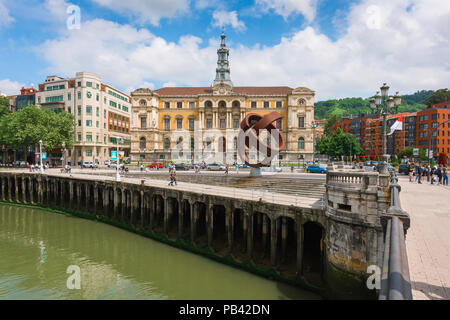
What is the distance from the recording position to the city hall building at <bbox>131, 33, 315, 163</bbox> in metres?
77.4

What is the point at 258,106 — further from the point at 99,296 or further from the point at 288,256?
the point at 99,296

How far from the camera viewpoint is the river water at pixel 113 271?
14.9 meters

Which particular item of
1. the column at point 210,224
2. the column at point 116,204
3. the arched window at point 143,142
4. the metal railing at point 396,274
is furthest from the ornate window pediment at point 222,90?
the metal railing at point 396,274

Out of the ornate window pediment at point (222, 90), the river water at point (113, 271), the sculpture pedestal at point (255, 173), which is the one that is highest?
the ornate window pediment at point (222, 90)

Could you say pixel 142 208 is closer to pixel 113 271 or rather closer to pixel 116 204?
pixel 116 204

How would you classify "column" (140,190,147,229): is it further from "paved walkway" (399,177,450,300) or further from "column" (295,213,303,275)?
"paved walkway" (399,177,450,300)

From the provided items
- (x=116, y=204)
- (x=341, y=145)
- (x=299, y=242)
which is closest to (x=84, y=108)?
(x=116, y=204)

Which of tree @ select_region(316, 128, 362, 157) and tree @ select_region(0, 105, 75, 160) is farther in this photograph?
tree @ select_region(316, 128, 362, 157)

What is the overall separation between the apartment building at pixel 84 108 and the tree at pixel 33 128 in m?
8.82

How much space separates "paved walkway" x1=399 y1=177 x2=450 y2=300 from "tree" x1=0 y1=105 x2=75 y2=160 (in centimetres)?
6597

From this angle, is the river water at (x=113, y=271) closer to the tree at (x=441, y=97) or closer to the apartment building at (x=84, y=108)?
the apartment building at (x=84, y=108)

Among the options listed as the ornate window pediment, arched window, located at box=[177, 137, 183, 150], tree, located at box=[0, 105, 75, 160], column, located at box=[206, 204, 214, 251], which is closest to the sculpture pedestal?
column, located at box=[206, 204, 214, 251]

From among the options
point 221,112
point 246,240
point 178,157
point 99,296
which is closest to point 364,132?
point 221,112
